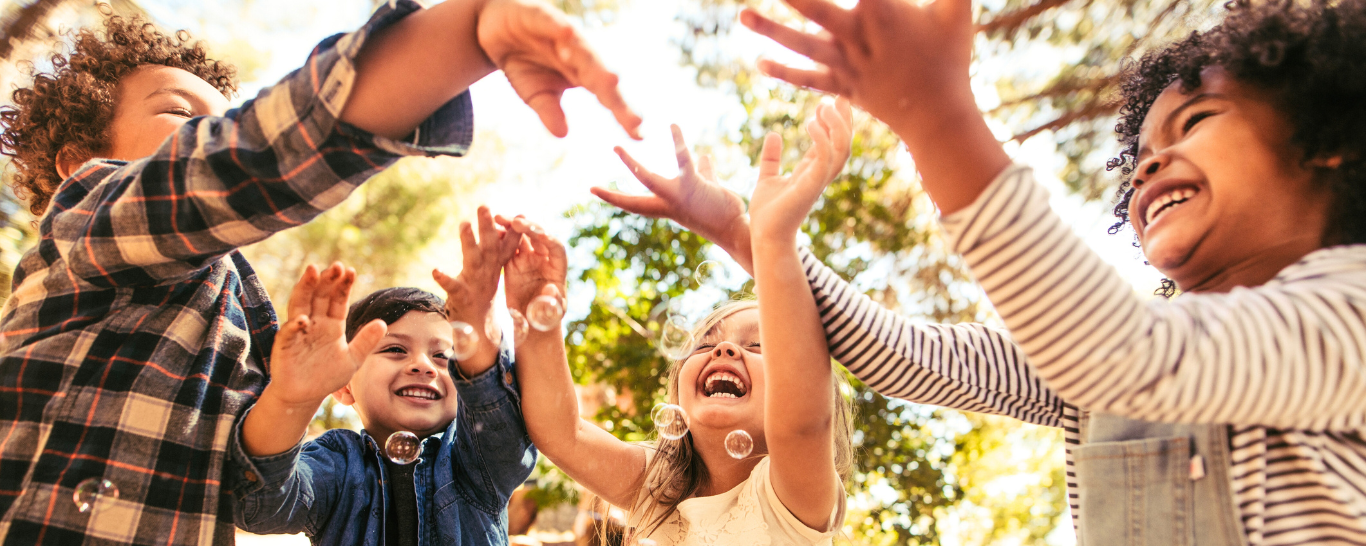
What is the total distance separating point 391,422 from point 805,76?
65.0 inches

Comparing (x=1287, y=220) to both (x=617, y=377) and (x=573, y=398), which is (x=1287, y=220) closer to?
(x=573, y=398)

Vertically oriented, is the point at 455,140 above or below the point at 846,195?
below

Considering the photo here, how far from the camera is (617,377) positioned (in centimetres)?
442

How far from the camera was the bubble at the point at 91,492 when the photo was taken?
1205 millimetres

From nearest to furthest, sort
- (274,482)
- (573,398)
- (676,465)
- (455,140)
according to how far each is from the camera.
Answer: (455,140) < (274,482) < (573,398) < (676,465)

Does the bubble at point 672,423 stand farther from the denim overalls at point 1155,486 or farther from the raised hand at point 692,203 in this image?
the denim overalls at point 1155,486

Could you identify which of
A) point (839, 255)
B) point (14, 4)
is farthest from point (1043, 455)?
point (14, 4)

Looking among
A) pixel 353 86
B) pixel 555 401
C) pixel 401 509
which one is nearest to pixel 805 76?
pixel 353 86

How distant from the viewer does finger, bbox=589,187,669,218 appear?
145cm

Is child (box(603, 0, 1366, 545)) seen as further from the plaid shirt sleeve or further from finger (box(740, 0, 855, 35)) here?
the plaid shirt sleeve

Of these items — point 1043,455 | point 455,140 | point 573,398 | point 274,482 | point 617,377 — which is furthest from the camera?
point 1043,455

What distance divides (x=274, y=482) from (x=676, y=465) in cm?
104

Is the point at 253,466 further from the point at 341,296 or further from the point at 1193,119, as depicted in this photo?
the point at 1193,119

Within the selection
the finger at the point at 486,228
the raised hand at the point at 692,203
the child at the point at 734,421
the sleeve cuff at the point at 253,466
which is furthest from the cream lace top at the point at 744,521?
Answer: the sleeve cuff at the point at 253,466
